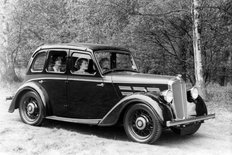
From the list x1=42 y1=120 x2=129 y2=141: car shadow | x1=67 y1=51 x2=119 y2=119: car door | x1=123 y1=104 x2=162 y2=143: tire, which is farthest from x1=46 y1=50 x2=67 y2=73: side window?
x1=123 y1=104 x2=162 y2=143: tire

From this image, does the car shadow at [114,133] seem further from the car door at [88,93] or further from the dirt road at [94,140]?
the car door at [88,93]

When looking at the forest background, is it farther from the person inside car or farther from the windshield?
the person inside car

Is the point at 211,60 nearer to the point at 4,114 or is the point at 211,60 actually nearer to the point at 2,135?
the point at 4,114

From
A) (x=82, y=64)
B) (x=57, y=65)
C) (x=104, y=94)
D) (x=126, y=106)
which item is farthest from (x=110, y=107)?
(x=57, y=65)

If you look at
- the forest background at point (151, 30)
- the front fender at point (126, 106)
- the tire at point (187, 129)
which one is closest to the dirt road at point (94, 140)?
the tire at point (187, 129)

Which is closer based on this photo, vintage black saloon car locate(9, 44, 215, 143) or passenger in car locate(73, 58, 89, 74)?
vintage black saloon car locate(9, 44, 215, 143)

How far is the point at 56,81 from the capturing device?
7547 mm

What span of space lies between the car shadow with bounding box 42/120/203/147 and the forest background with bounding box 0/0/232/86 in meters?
5.84

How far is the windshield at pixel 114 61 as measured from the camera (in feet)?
23.7

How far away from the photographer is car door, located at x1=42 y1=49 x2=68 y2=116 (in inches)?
293

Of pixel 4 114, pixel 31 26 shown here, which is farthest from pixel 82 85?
pixel 31 26

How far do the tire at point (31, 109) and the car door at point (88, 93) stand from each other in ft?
2.44

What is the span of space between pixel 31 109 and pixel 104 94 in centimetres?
203

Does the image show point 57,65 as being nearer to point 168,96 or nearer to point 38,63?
point 38,63
